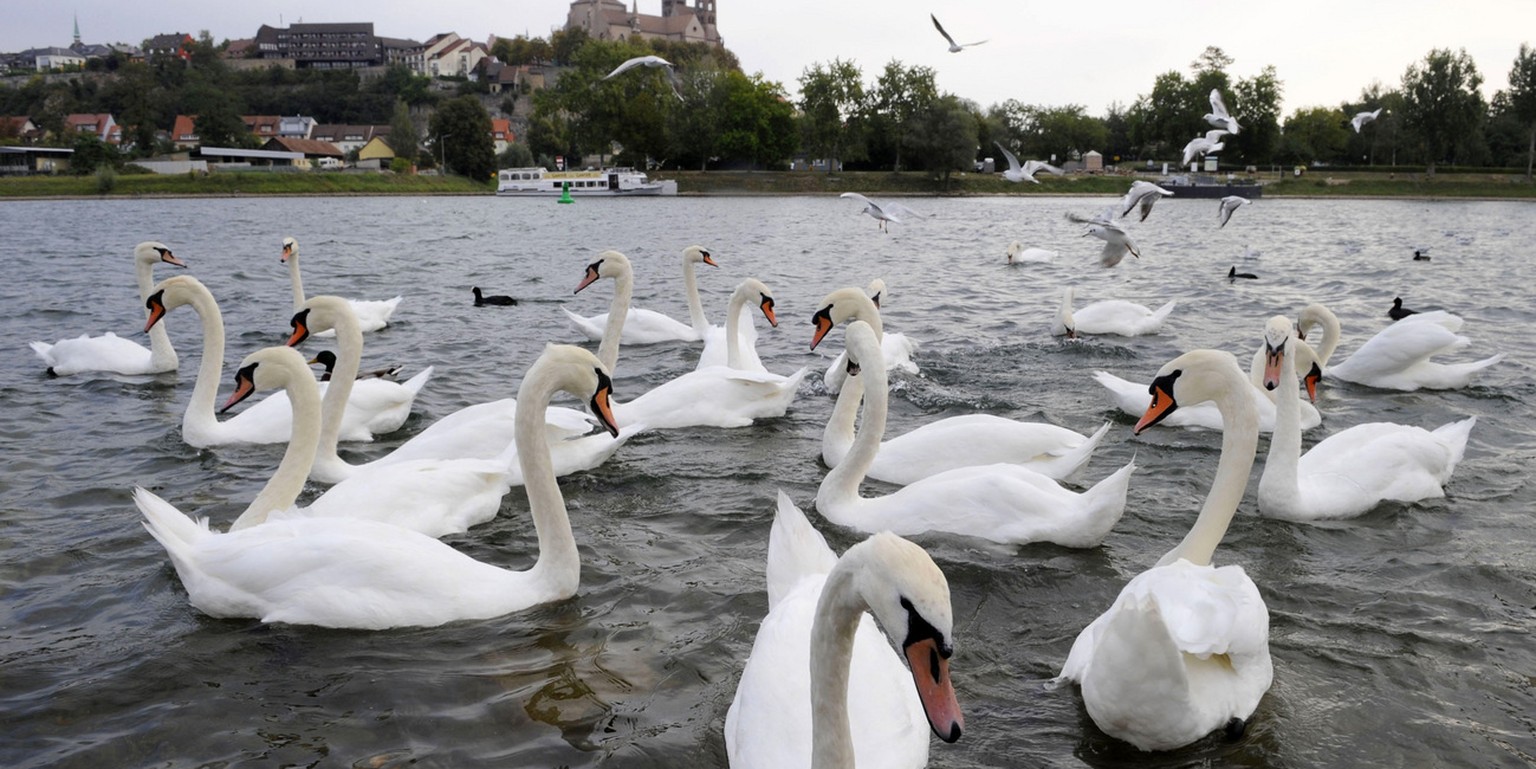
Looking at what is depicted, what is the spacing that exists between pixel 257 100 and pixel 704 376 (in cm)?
17942

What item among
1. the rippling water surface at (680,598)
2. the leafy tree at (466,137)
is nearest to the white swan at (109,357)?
the rippling water surface at (680,598)

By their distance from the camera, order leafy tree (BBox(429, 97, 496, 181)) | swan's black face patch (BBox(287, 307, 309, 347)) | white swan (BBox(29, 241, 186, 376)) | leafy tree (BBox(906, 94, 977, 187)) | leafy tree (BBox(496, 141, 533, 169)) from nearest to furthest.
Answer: swan's black face patch (BBox(287, 307, 309, 347)) < white swan (BBox(29, 241, 186, 376)) < leafy tree (BBox(906, 94, 977, 187)) < leafy tree (BBox(429, 97, 496, 181)) < leafy tree (BBox(496, 141, 533, 169))

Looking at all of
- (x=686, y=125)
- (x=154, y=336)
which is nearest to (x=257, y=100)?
(x=686, y=125)

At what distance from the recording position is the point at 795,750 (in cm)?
305

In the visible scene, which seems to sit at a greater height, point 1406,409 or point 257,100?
point 257,100

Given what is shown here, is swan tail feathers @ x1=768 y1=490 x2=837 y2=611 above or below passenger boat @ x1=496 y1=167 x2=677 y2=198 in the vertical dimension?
below

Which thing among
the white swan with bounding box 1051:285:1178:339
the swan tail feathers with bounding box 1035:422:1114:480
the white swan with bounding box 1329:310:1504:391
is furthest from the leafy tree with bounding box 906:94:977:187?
the swan tail feathers with bounding box 1035:422:1114:480

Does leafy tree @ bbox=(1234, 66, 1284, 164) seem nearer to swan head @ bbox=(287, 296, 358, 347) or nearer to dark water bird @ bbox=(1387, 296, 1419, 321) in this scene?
dark water bird @ bbox=(1387, 296, 1419, 321)

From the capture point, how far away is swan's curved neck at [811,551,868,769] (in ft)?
8.13

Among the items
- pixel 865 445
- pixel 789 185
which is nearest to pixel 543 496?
pixel 865 445

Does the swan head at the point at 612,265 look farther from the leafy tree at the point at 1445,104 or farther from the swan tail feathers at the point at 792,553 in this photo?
the leafy tree at the point at 1445,104

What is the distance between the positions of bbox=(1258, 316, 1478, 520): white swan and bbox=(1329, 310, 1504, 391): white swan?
2915 mm

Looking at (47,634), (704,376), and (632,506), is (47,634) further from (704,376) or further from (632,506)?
(704,376)

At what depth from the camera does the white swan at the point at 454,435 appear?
6.19 m
